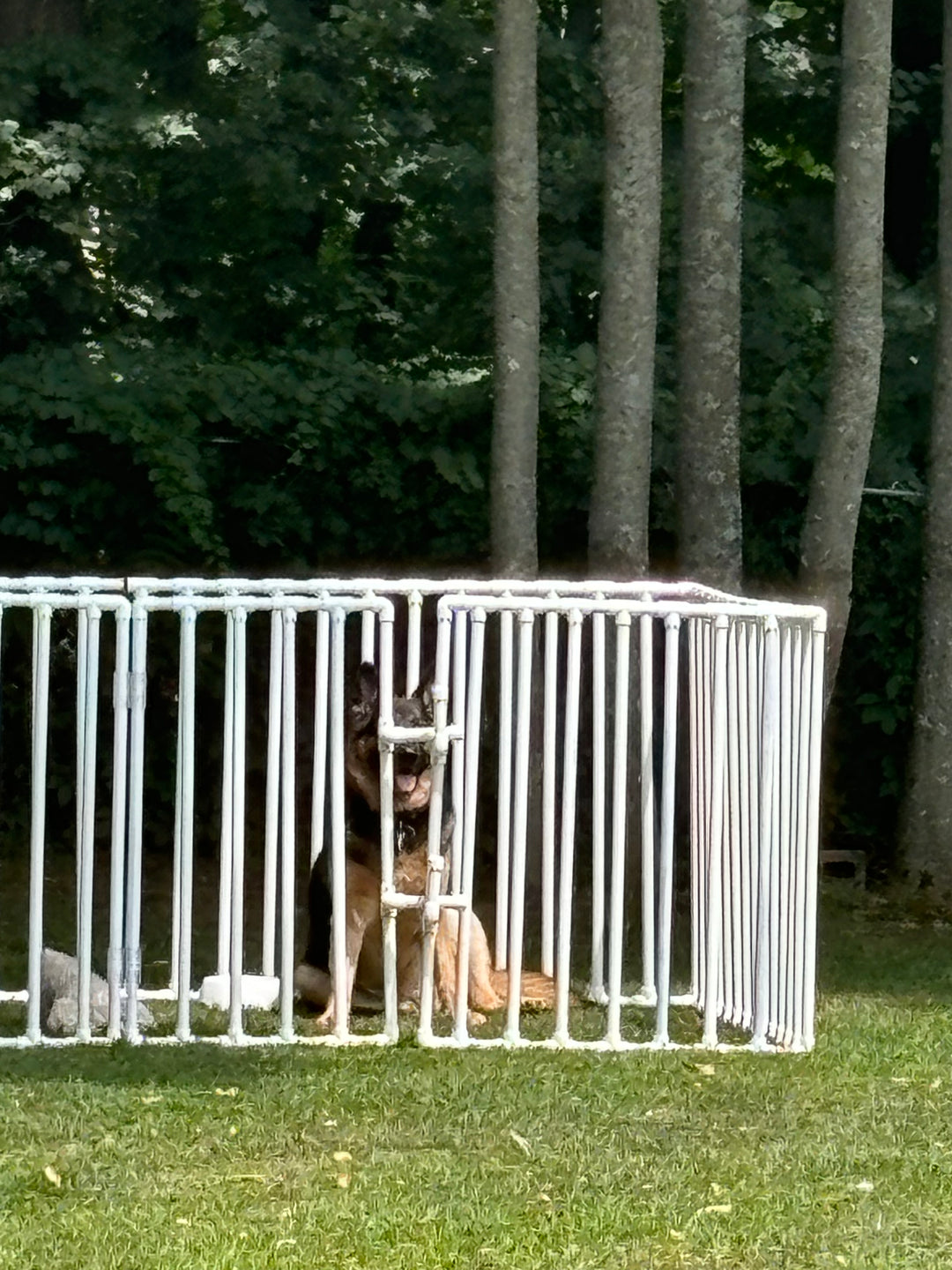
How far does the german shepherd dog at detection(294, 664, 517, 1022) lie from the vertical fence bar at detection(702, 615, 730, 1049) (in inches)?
33.7

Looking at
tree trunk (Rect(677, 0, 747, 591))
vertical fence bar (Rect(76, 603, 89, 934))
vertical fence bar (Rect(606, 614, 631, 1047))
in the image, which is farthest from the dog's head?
tree trunk (Rect(677, 0, 747, 591))

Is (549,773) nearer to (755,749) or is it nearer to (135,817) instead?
(755,749)

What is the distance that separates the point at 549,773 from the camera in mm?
7359

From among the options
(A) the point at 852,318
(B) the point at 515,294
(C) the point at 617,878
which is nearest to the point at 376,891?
(C) the point at 617,878

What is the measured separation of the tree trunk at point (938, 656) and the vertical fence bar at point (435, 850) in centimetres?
545

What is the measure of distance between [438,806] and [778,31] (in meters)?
8.77

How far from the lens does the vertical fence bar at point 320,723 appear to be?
7.20m

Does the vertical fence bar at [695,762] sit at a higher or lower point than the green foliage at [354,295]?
lower

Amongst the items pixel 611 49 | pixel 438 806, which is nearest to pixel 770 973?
pixel 438 806

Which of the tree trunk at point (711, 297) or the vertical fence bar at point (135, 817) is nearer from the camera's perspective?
the vertical fence bar at point (135, 817)

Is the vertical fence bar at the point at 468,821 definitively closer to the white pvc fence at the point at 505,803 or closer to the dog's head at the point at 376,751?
the white pvc fence at the point at 505,803

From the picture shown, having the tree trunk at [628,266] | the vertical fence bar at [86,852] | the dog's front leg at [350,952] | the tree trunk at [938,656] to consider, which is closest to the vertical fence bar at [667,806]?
the dog's front leg at [350,952]

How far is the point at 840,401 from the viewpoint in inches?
440

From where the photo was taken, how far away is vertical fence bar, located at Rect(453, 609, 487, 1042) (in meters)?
7.20
